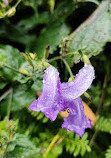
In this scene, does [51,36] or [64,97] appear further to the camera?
[51,36]

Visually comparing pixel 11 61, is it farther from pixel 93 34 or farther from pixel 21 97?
pixel 93 34

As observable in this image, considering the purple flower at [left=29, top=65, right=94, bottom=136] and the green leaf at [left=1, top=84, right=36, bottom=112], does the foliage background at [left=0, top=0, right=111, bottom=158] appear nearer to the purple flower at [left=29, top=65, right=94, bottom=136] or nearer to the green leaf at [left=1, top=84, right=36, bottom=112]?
the green leaf at [left=1, top=84, right=36, bottom=112]

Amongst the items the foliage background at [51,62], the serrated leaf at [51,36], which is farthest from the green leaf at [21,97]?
the serrated leaf at [51,36]

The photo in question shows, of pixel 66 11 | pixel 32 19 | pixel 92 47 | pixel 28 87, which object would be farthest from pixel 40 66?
pixel 32 19

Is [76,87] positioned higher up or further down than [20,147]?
higher up

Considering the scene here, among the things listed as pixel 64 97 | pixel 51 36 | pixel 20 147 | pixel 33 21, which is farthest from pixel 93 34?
pixel 20 147

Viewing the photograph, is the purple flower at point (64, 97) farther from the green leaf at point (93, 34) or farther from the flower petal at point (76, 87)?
the green leaf at point (93, 34)

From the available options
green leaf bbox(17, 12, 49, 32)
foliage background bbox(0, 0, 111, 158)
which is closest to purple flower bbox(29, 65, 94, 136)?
foliage background bbox(0, 0, 111, 158)
